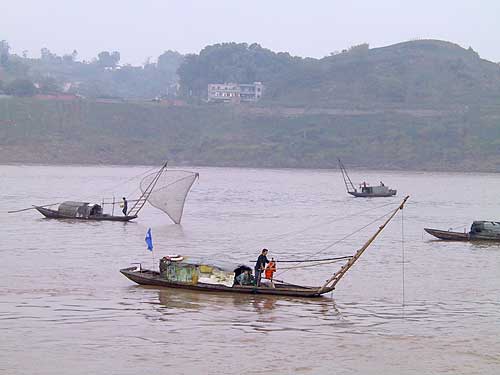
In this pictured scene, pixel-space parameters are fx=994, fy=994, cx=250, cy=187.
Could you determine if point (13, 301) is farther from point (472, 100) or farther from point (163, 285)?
point (472, 100)

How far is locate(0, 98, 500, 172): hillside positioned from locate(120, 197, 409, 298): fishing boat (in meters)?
79.2

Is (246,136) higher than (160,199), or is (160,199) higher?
(246,136)

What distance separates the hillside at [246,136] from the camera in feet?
332

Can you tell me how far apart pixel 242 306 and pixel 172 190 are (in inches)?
692

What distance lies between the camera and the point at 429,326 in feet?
62.5

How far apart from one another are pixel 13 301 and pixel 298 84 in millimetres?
111580

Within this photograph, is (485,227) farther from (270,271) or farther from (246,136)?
(246,136)

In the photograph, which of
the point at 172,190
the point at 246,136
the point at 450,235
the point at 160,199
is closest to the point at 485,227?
the point at 450,235

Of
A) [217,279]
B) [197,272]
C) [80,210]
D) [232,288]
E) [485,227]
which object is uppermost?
[80,210]

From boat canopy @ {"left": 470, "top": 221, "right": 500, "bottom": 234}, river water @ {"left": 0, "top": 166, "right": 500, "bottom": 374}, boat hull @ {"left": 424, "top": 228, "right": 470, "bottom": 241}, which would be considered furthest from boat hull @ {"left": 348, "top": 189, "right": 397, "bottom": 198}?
boat canopy @ {"left": 470, "top": 221, "right": 500, "bottom": 234}

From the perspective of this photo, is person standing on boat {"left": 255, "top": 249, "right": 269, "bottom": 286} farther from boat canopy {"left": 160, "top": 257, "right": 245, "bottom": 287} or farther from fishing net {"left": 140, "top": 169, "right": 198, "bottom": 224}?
fishing net {"left": 140, "top": 169, "right": 198, "bottom": 224}

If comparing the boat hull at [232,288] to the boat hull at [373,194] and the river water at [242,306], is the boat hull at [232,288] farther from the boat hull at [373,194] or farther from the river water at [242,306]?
the boat hull at [373,194]

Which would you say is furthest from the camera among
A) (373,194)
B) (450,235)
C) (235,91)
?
(235,91)

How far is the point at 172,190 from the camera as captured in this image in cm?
3731
